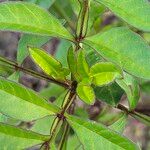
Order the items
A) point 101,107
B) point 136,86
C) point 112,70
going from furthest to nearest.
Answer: point 101,107
point 136,86
point 112,70

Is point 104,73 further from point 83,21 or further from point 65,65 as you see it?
point 65,65

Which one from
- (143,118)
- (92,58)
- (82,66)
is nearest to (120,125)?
(143,118)

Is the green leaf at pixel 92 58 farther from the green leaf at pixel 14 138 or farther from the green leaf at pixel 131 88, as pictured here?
the green leaf at pixel 14 138

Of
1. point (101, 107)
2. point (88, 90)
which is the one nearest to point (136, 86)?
point (88, 90)

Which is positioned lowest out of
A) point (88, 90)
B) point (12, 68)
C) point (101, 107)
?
point (101, 107)

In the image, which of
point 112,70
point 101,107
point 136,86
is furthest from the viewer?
point 101,107

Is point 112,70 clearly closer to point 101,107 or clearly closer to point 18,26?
point 18,26

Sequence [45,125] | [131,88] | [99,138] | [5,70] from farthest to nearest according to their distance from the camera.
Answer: [45,125] < [5,70] < [131,88] < [99,138]
